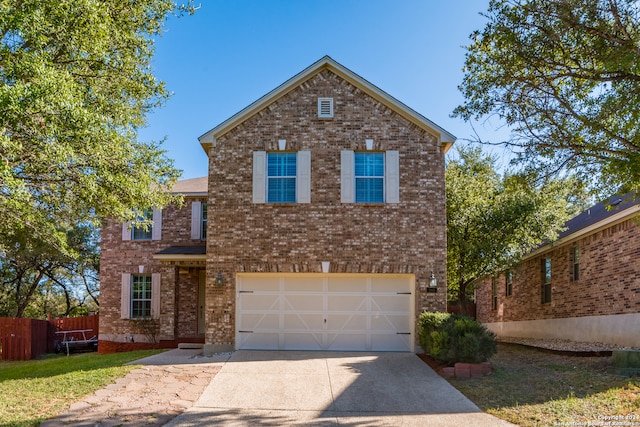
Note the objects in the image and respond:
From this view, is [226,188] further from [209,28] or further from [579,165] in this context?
[579,165]

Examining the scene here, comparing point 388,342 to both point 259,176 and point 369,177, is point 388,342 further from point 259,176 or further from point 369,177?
point 259,176

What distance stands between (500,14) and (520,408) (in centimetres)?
715

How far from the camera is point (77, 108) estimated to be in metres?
10.0

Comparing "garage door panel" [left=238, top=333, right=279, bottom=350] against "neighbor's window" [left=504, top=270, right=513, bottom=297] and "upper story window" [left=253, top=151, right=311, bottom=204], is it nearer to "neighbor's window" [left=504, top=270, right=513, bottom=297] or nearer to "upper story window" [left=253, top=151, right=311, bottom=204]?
"upper story window" [left=253, top=151, right=311, bottom=204]

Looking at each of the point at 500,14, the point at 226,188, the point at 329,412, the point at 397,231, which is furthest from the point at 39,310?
the point at 500,14

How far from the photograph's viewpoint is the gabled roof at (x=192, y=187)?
19.3 m

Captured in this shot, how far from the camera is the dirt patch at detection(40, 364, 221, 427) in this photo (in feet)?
29.0

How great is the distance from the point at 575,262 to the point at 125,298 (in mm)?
15019

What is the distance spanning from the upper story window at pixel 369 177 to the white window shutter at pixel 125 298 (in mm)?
8727

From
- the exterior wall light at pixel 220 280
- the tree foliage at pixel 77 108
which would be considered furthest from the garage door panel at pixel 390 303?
the tree foliage at pixel 77 108

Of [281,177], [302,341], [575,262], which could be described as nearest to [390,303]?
[302,341]

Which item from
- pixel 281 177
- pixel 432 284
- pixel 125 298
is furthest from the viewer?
pixel 125 298

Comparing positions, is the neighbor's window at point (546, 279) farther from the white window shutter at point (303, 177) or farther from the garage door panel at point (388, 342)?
the white window shutter at point (303, 177)

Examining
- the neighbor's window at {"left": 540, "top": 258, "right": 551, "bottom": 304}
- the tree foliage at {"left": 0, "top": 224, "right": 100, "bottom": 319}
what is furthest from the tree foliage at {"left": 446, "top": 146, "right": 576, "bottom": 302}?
the tree foliage at {"left": 0, "top": 224, "right": 100, "bottom": 319}
